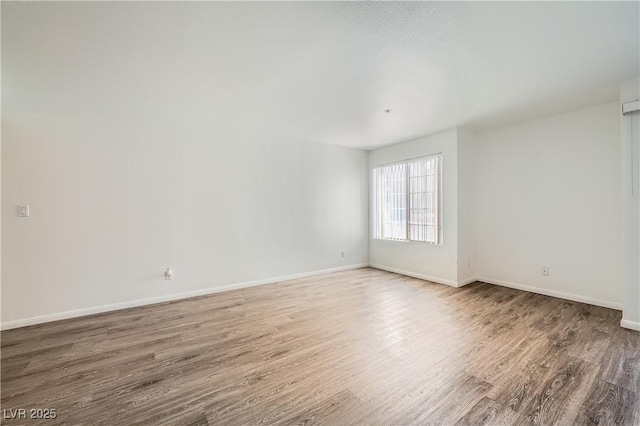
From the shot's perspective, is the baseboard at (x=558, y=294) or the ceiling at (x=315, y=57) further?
the baseboard at (x=558, y=294)

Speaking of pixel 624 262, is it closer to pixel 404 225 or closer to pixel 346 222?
pixel 404 225

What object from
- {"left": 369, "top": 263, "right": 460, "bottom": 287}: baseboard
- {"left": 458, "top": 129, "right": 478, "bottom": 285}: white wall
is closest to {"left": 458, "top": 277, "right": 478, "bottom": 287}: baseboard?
{"left": 458, "top": 129, "right": 478, "bottom": 285}: white wall

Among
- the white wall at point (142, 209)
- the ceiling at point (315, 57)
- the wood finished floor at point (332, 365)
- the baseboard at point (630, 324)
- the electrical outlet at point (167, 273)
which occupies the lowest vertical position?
the wood finished floor at point (332, 365)

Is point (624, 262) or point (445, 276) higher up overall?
point (624, 262)

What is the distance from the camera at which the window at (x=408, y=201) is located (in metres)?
4.38

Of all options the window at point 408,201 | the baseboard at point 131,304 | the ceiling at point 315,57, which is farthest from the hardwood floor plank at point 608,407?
the baseboard at point 131,304

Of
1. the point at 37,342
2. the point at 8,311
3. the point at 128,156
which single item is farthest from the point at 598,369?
the point at 8,311

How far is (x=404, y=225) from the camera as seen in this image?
4.95m

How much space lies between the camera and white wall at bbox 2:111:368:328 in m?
2.95

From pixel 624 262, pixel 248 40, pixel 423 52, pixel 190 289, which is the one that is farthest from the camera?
pixel 190 289

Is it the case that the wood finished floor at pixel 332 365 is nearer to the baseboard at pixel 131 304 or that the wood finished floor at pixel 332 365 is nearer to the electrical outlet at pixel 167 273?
the baseboard at pixel 131 304

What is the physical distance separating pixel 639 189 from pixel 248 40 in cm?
399

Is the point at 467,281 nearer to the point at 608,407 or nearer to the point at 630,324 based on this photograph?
the point at 630,324

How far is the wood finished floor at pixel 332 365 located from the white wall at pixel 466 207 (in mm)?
935
